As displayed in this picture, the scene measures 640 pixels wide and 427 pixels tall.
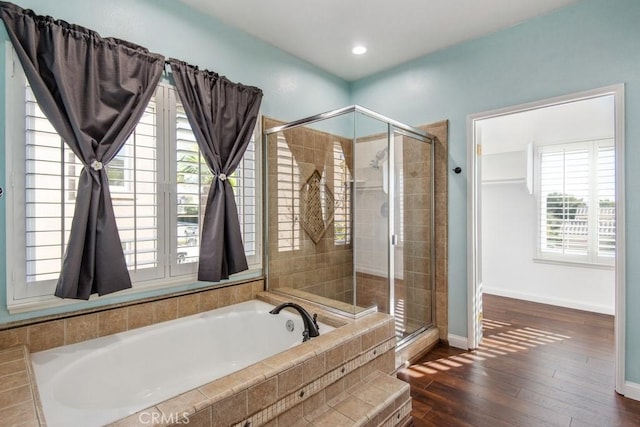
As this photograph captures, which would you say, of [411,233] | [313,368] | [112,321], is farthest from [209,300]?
[411,233]

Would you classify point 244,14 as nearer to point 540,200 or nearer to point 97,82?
point 97,82

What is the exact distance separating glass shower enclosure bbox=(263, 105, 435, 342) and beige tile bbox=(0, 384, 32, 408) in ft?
5.55

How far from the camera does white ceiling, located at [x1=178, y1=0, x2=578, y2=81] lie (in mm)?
2377

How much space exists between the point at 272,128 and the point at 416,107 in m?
1.50

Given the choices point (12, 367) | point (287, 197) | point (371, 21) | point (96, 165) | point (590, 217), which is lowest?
point (12, 367)

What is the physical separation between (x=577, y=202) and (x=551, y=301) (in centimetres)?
135

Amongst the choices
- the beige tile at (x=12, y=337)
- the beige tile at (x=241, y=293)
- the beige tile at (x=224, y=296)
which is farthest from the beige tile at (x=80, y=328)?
the beige tile at (x=241, y=293)

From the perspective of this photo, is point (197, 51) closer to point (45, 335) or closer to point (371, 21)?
point (371, 21)

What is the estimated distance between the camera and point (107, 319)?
78.4 inches

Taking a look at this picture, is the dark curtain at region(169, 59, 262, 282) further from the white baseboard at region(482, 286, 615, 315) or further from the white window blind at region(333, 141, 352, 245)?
the white baseboard at region(482, 286, 615, 315)

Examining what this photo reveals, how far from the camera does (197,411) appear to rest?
120cm

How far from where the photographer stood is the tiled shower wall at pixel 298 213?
9.43 ft

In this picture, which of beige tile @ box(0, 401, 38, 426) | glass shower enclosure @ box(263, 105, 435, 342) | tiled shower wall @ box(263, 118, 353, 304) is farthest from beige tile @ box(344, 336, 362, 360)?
beige tile @ box(0, 401, 38, 426)

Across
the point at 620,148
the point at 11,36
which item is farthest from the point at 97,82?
the point at 620,148
